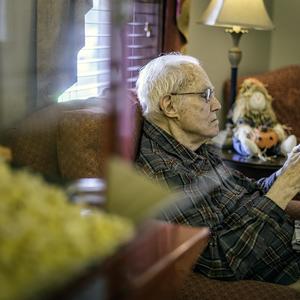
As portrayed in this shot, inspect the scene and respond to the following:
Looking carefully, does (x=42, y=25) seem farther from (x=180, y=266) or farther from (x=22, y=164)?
(x=180, y=266)

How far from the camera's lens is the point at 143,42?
277cm

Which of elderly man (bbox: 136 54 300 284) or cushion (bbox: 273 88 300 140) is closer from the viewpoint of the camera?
elderly man (bbox: 136 54 300 284)

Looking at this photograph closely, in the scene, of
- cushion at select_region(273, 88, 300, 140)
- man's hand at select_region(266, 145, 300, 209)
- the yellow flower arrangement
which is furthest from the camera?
cushion at select_region(273, 88, 300, 140)

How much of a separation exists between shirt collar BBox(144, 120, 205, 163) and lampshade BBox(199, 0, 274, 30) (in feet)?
3.88

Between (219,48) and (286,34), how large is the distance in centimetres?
79

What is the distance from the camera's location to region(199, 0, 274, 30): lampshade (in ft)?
9.43

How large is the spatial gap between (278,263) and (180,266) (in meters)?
0.98

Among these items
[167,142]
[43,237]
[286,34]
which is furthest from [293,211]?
[286,34]

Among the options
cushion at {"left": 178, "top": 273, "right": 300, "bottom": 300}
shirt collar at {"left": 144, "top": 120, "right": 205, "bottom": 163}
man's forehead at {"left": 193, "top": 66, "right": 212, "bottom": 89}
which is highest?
man's forehead at {"left": 193, "top": 66, "right": 212, "bottom": 89}

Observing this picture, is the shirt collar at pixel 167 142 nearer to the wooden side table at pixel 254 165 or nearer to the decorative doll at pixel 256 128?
the wooden side table at pixel 254 165

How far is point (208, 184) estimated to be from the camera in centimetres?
183

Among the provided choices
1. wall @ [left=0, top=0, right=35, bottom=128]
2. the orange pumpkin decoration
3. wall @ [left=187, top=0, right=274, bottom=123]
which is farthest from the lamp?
wall @ [left=0, top=0, right=35, bottom=128]

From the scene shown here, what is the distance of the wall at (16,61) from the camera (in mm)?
1235

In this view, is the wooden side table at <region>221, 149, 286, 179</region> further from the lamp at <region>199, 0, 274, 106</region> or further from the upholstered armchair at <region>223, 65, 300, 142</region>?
the upholstered armchair at <region>223, 65, 300, 142</region>
